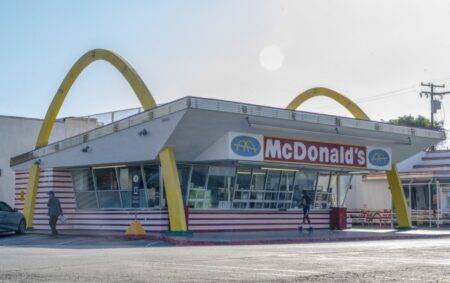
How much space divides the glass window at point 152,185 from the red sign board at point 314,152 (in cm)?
488

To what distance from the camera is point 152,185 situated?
109ft

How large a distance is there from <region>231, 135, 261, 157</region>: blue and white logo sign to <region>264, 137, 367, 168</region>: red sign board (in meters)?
0.70

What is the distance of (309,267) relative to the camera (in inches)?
585

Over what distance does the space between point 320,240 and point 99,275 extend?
56.8 feet

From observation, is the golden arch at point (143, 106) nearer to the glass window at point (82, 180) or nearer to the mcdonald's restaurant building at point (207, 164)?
the mcdonald's restaurant building at point (207, 164)

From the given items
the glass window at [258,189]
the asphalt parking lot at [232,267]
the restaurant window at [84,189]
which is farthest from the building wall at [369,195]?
the asphalt parking lot at [232,267]

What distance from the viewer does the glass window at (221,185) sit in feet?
113

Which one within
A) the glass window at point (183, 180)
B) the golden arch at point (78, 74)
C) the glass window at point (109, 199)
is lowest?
the glass window at point (109, 199)

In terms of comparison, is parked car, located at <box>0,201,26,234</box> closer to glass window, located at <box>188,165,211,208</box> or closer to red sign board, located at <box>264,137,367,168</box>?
glass window, located at <box>188,165,211,208</box>

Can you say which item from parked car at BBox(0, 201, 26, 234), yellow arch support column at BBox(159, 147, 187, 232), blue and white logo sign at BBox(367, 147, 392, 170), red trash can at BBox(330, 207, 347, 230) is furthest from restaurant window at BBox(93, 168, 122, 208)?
blue and white logo sign at BBox(367, 147, 392, 170)

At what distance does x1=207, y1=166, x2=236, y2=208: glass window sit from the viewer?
3447cm

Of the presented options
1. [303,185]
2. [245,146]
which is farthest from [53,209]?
[303,185]

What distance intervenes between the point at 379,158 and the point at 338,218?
3.81 meters

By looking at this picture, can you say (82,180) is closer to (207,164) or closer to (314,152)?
(207,164)
